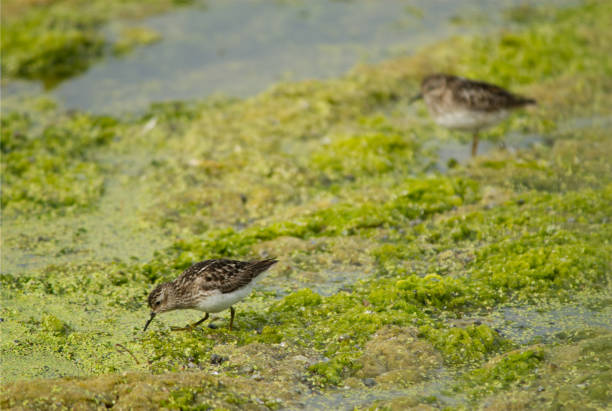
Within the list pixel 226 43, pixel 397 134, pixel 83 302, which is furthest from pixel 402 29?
pixel 83 302

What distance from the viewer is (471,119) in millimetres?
12648

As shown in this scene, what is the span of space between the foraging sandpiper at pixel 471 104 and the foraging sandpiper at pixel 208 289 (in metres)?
5.78

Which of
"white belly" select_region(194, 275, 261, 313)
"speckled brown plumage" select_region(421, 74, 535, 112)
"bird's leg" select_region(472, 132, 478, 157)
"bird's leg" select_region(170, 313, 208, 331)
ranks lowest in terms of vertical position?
"bird's leg" select_region(170, 313, 208, 331)

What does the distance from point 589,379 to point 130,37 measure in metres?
14.2

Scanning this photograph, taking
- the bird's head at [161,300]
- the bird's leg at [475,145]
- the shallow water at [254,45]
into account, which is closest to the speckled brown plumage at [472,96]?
the bird's leg at [475,145]

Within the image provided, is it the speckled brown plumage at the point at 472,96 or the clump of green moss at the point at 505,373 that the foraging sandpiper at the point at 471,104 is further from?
the clump of green moss at the point at 505,373

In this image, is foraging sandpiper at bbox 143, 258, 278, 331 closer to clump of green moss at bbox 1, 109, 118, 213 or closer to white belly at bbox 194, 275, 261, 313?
white belly at bbox 194, 275, 261, 313

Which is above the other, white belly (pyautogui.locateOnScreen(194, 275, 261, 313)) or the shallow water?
the shallow water

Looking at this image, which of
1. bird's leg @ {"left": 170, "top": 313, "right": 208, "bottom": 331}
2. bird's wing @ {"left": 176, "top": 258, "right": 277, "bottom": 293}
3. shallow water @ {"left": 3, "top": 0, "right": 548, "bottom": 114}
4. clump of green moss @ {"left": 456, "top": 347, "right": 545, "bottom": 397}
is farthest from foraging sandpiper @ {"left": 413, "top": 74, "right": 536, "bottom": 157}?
bird's leg @ {"left": 170, "top": 313, "right": 208, "bottom": 331}

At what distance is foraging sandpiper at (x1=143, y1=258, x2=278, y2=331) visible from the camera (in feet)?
26.4

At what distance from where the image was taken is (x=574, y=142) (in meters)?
13.1

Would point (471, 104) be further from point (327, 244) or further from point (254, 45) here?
point (254, 45)

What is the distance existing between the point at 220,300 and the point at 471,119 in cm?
643

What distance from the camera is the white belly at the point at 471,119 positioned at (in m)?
12.6
